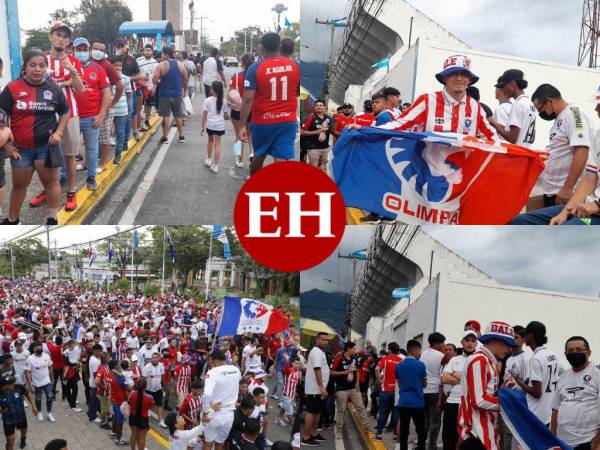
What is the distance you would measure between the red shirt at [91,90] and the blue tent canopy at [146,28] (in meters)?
0.39

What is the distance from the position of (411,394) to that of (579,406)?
104 centimetres

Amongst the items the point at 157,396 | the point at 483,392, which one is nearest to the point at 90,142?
the point at 157,396

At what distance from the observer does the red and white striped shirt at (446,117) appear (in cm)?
324

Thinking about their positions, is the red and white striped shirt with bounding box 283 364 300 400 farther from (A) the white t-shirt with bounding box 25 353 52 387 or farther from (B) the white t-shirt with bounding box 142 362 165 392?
(A) the white t-shirt with bounding box 25 353 52 387

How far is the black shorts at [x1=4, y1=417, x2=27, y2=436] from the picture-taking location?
12.1 ft

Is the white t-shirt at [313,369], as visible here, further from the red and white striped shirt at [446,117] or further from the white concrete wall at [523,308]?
the red and white striped shirt at [446,117]

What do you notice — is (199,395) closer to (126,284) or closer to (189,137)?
(126,284)

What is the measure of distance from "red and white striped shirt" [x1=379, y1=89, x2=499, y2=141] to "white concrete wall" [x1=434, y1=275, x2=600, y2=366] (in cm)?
88

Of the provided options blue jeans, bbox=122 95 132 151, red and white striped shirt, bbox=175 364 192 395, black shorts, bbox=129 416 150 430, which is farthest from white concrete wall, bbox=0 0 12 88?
black shorts, bbox=129 416 150 430

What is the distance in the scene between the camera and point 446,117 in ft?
10.6

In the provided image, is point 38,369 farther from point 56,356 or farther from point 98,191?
point 98,191

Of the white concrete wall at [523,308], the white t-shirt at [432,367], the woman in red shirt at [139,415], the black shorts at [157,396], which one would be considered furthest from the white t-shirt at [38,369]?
the white concrete wall at [523,308]

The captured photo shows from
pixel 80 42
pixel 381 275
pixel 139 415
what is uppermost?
pixel 80 42

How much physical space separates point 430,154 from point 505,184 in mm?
469
